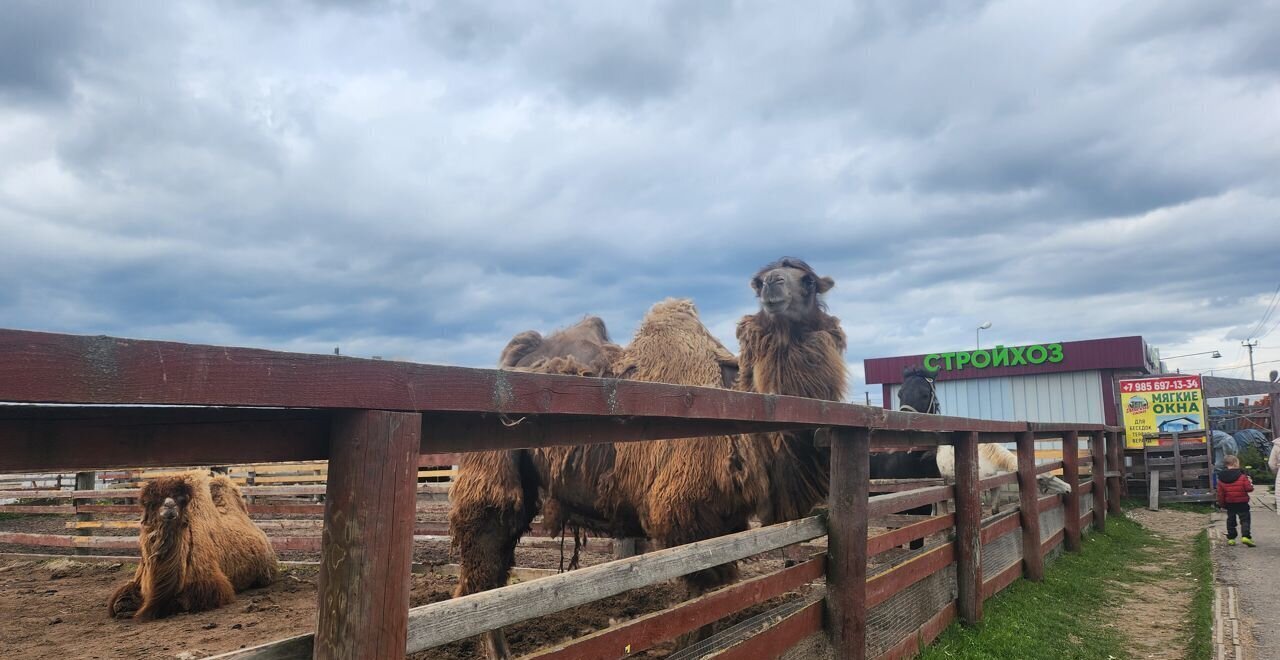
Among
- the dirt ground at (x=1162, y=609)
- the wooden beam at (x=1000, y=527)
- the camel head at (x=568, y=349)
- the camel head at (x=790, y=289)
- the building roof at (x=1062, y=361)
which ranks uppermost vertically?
the building roof at (x=1062, y=361)

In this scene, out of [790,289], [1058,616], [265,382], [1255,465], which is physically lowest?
[1058,616]

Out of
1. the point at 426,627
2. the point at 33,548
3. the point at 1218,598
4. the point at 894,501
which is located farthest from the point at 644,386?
the point at 33,548

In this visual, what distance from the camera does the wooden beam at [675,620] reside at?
7.85ft

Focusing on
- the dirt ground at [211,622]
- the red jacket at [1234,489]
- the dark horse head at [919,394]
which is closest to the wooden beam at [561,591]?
the dirt ground at [211,622]

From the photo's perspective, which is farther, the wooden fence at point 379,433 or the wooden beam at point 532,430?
the wooden beam at point 532,430

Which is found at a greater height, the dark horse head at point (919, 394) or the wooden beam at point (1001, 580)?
the dark horse head at point (919, 394)

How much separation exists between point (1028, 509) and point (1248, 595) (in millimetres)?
2186

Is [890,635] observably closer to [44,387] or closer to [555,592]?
[555,592]

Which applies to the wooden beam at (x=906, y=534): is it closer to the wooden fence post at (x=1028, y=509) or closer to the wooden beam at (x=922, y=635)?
the wooden beam at (x=922, y=635)

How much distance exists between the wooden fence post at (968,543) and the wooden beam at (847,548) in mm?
2079

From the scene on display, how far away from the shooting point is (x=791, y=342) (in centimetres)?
561

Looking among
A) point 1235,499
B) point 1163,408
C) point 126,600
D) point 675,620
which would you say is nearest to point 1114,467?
point 1163,408

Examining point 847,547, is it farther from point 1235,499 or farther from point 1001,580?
point 1235,499

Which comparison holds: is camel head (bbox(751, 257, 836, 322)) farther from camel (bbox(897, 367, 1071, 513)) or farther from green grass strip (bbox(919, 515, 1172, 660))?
camel (bbox(897, 367, 1071, 513))
